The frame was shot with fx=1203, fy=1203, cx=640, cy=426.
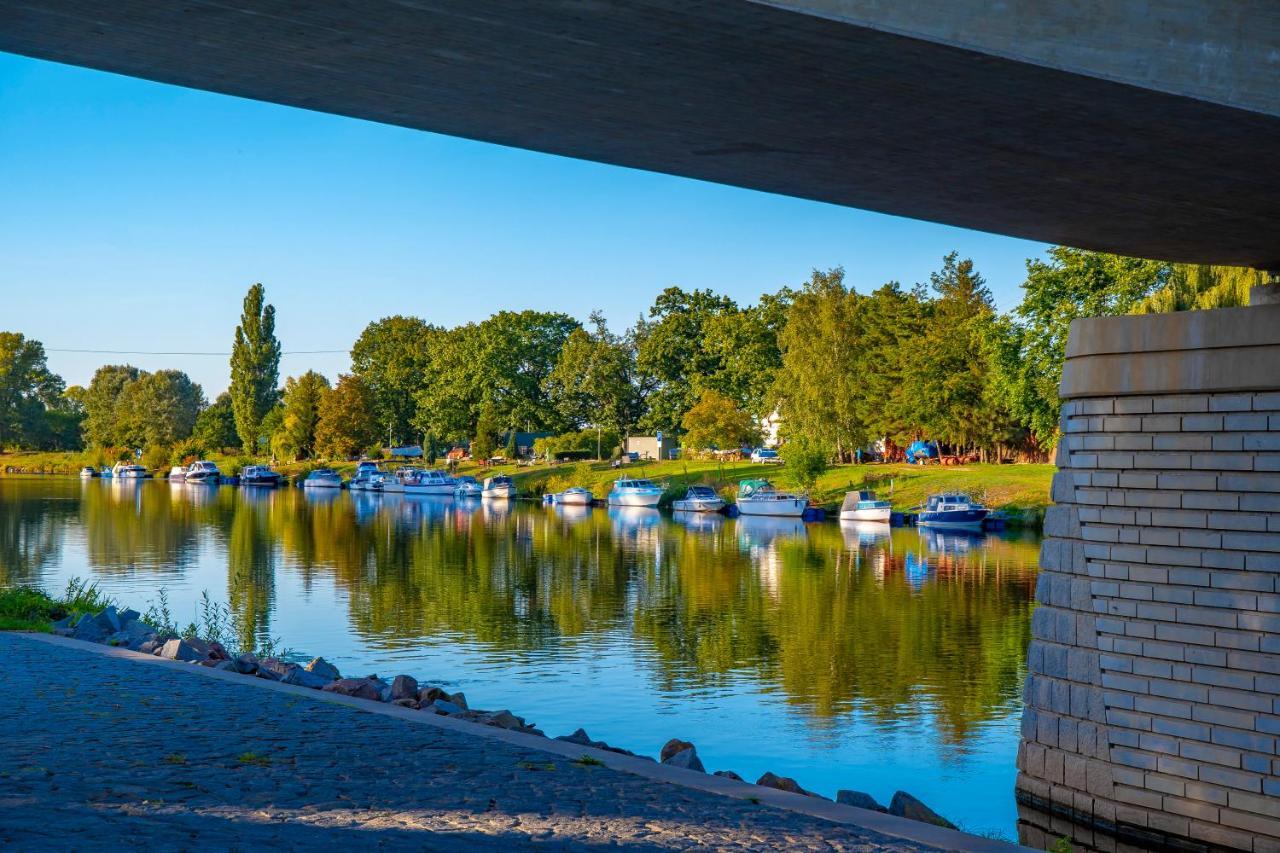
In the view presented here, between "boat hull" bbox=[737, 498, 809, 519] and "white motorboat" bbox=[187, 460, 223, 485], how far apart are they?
228ft

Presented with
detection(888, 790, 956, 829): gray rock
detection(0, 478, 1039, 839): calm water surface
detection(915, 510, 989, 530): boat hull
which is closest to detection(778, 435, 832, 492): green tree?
detection(0, 478, 1039, 839): calm water surface

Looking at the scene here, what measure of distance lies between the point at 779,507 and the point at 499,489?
27.2 m

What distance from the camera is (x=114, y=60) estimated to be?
704 centimetres

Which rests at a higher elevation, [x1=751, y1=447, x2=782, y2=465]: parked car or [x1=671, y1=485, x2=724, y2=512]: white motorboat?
[x1=751, y1=447, x2=782, y2=465]: parked car

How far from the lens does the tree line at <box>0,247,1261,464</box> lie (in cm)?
5556

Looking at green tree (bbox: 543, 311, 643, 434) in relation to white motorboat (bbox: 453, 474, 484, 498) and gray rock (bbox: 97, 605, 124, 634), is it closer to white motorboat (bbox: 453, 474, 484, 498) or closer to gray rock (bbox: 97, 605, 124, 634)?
white motorboat (bbox: 453, 474, 484, 498)

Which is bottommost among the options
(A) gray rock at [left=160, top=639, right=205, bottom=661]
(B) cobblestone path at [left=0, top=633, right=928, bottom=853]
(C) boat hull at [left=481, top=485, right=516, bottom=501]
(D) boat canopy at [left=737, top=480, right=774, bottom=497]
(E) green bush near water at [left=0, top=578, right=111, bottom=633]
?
(C) boat hull at [left=481, top=485, right=516, bottom=501]

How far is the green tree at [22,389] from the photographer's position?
152 meters

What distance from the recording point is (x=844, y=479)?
69.6 m

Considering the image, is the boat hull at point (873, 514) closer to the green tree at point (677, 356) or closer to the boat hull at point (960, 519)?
the boat hull at point (960, 519)

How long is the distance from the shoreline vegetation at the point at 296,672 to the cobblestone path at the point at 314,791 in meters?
1.15

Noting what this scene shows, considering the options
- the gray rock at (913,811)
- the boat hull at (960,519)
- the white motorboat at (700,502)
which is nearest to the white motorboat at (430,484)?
the white motorboat at (700,502)

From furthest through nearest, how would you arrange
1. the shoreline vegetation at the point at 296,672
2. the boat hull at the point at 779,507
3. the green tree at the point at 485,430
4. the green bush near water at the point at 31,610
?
the green tree at the point at 485,430 < the boat hull at the point at 779,507 < the green bush near water at the point at 31,610 < the shoreline vegetation at the point at 296,672

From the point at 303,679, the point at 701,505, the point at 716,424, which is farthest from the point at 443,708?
the point at 716,424
